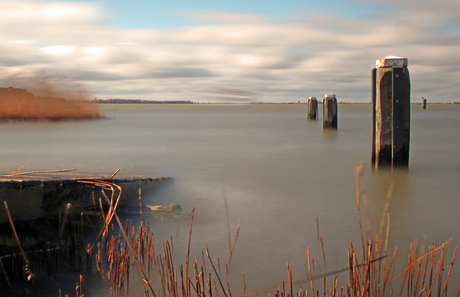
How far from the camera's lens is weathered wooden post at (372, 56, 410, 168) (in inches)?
236

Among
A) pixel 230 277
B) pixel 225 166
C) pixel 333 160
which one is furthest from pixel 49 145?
pixel 230 277

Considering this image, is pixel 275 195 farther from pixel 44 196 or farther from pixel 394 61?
pixel 44 196

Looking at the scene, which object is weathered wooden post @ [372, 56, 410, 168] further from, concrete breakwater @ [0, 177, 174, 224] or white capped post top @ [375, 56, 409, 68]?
concrete breakwater @ [0, 177, 174, 224]

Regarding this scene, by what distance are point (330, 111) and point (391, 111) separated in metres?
10.6

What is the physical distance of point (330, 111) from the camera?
16453mm

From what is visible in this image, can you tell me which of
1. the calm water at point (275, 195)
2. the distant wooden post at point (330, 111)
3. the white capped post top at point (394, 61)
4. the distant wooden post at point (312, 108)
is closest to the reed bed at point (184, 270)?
the calm water at point (275, 195)

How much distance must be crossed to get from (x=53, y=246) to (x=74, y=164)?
4854mm

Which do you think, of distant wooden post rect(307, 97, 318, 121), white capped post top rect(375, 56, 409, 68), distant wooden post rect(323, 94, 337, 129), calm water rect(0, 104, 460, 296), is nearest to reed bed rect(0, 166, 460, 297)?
calm water rect(0, 104, 460, 296)

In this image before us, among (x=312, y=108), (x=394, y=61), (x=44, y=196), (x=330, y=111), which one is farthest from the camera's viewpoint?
(x=312, y=108)

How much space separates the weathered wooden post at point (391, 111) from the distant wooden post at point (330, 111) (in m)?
9.49

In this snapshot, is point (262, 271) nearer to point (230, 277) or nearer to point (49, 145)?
point (230, 277)

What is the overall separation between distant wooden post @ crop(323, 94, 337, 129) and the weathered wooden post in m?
9.49

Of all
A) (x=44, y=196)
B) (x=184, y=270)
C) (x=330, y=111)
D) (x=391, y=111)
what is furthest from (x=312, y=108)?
(x=184, y=270)

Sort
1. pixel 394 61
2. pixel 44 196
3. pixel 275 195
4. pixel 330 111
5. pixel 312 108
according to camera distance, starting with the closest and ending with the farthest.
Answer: pixel 44 196 → pixel 275 195 → pixel 394 61 → pixel 330 111 → pixel 312 108
